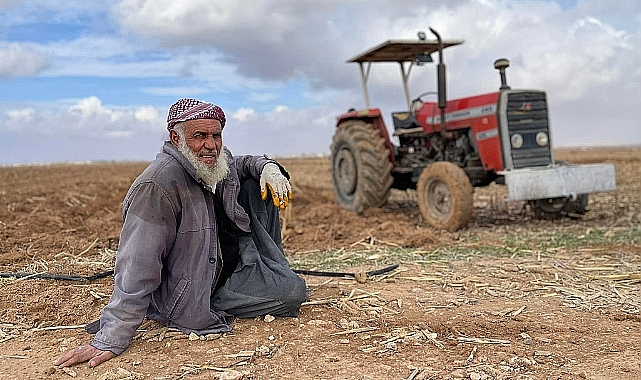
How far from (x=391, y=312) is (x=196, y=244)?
1.38 meters

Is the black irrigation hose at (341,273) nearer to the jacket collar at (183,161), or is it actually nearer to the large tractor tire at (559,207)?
the jacket collar at (183,161)

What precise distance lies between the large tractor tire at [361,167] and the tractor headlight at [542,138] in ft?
6.72

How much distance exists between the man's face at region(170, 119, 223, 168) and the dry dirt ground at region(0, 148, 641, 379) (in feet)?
3.36

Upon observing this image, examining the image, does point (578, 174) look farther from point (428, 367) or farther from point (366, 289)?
point (428, 367)

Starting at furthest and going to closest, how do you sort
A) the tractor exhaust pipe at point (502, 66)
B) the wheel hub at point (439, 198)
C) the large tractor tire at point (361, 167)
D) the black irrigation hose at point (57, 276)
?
1. the large tractor tire at point (361, 167)
2. the tractor exhaust pipe at point (502, 66)
3. the wheel hub at point (439, 198)
4. the black irrigation hose at point (57, 276)

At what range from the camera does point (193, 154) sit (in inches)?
143

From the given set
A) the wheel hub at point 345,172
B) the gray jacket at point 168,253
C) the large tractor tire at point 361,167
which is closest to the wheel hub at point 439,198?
the large tractor tire at point 361,167

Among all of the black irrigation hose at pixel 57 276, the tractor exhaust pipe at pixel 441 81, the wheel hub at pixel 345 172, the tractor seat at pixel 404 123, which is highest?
the tractor exhaust pipe at pixel 441 81

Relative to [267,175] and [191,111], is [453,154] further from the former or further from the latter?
[191,111]

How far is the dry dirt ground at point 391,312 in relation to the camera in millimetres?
3232

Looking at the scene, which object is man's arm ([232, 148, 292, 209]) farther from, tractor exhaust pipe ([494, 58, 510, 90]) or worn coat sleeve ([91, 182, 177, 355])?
tractor exhaust pipe ([494, 58, 510, 90])

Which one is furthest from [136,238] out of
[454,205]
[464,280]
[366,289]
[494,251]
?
[454,205]

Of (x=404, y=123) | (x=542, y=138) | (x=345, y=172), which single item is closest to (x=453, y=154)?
(x=404, y=123)

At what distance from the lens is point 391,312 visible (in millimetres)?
4172
